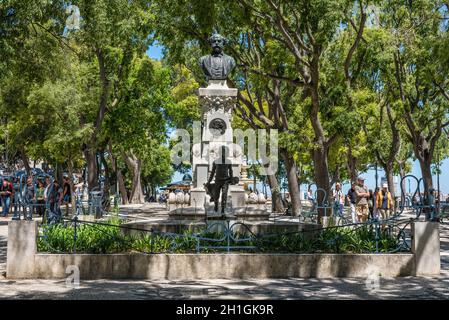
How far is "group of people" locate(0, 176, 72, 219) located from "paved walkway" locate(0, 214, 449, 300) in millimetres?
1669

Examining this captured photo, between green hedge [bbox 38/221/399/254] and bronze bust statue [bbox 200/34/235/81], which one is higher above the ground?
bronze bust statue [bbox 200/34/235/81]

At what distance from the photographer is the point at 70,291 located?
27.9ft

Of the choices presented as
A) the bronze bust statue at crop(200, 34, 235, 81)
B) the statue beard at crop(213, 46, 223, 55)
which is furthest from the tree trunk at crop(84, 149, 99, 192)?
the statue beard at crop(213, 46, 223, 55)

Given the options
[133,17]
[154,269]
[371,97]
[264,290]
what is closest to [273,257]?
[264,290]

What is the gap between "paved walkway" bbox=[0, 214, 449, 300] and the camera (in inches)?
320

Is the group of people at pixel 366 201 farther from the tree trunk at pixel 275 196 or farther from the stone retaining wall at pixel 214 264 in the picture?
the tree trunk at pixel 275 196

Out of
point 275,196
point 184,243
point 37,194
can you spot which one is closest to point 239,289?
point 184,243

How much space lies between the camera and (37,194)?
60.0 feet

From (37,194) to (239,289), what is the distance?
11.3 metres

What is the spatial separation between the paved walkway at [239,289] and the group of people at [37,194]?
5.48 feet

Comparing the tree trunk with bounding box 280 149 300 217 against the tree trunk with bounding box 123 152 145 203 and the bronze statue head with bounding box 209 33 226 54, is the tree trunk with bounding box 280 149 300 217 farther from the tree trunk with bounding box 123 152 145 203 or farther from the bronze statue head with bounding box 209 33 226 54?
the tree trunk with bounding box 123 152 145 203

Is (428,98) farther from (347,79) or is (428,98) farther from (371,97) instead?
(347,79)

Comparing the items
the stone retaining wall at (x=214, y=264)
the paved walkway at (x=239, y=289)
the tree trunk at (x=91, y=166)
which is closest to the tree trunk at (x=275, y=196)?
the tree trunk at (x=91, y=166)

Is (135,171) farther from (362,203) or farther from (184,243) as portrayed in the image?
(184,243)
